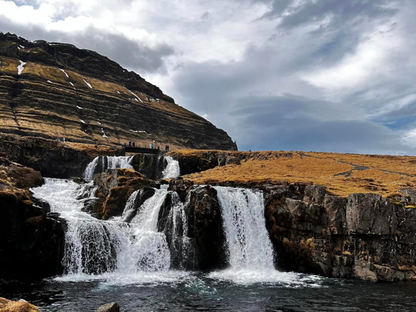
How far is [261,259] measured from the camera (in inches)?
1446

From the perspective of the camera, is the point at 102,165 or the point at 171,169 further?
the point at 171,169

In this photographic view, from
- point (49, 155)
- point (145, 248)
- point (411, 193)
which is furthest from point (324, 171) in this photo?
point (49, 155)

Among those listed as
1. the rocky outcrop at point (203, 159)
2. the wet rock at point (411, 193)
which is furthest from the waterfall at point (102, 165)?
the wet rock at point (411, 193)

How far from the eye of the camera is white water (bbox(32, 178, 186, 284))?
30.2m

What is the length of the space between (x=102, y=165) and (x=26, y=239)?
110 feet

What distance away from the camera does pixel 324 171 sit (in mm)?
63688

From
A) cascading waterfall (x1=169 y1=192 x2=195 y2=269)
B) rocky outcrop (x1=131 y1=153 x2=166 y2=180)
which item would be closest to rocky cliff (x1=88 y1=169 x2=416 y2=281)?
cascading waterfall (x1=169 y1=192 x2=195 y2=269)

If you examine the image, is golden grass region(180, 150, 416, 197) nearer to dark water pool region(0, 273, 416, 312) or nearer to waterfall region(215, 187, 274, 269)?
waterfall region(215, 187, 274, 269)

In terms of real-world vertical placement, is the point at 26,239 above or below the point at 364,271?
above

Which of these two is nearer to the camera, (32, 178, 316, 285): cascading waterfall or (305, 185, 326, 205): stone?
(32, 178, 316, 285): cascading waterfall

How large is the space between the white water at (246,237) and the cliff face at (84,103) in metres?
77.8

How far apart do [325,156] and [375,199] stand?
146 feet

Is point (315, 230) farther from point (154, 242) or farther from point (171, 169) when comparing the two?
point (171, 169)

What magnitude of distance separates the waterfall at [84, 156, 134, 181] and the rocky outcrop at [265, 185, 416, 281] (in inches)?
1361
